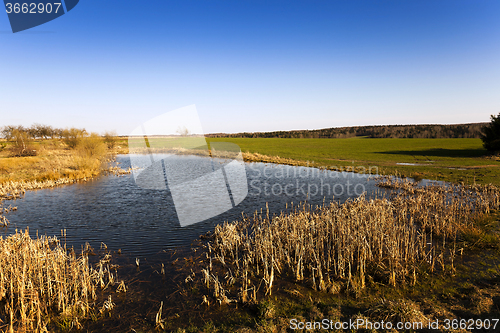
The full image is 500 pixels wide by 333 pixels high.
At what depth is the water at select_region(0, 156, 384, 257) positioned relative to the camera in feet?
45.8

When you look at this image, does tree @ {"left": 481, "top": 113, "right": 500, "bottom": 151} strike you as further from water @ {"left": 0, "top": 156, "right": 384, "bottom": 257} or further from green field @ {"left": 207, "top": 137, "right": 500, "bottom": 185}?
water @ {"left": 0, "top": 156, "right": 384, "bottom": 257}

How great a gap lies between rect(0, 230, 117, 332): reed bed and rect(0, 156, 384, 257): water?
348cm

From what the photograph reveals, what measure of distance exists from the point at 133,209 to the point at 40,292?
11532 millimetres

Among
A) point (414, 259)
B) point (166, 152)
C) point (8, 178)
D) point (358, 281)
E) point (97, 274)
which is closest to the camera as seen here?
point (358, 281)

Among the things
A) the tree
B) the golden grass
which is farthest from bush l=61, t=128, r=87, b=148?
the tree

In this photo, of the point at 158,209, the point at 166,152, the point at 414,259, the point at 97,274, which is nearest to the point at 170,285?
the point at 97,274

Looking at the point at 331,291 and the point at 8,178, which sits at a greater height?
the point at 8,178

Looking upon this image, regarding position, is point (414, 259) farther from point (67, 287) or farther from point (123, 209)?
point (123, 209)

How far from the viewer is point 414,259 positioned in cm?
1003

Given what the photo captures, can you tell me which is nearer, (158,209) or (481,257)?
(481,257)

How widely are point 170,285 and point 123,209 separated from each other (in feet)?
39.9

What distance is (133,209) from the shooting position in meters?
19.4
